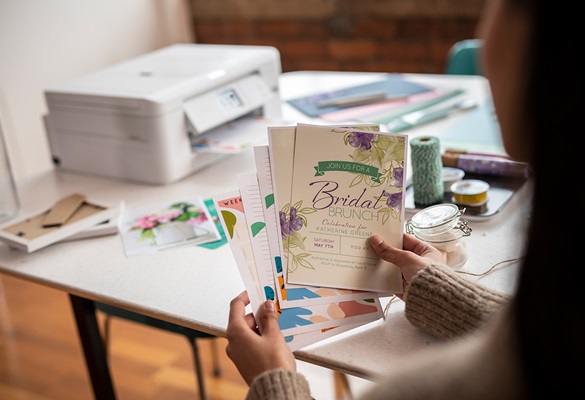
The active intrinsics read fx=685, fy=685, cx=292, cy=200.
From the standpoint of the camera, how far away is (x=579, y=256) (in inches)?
20.1

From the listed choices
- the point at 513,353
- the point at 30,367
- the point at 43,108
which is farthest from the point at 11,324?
the point at 513,353

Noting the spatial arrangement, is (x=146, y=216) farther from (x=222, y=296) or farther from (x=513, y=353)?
(x=513, y=353)

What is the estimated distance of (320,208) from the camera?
3.76ft

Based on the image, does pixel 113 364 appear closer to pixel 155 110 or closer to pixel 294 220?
pixel 155 110

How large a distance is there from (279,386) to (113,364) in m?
1.64

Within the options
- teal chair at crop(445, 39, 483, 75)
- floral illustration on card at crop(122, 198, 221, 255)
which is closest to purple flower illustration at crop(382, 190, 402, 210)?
floral illustration on card at crop(122, 198, 221, 255)

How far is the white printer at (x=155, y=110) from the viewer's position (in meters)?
1.69

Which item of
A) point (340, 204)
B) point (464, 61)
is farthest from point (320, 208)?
point (464, 61)

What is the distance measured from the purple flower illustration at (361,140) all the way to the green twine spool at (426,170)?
0.28m

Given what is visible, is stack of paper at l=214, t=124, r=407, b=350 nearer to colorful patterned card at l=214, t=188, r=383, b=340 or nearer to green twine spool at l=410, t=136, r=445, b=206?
colorful patterned card at l=214, t=188, r=383, b=340

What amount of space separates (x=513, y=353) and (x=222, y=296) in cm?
70

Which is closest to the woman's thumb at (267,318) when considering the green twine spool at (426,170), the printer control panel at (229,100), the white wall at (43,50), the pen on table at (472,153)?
the green twine spool at (426,170)

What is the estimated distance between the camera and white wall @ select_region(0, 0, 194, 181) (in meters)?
3.06

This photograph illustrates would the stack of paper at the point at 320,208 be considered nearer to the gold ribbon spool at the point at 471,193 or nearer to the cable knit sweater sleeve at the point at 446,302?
the cable knit sweater sleeve at the point at 446,302
